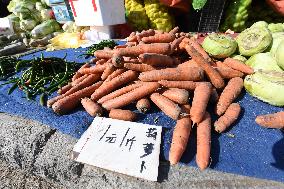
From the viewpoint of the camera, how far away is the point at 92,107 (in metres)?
2.09

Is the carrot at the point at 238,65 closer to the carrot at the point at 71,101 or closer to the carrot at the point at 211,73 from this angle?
the carrot at the point at 211,73

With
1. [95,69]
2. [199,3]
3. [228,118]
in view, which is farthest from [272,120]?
[199,3]

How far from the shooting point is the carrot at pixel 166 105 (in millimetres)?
1878

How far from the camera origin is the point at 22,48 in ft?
16.6

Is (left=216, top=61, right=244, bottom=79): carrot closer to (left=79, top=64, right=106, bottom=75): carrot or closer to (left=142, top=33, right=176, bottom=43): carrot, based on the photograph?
(left=142, top=33, right=176, bottom=43): carrot

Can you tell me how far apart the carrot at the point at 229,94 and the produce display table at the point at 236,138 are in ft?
0.30

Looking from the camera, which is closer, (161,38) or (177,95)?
(177,95)

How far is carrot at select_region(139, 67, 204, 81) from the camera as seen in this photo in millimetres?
2139

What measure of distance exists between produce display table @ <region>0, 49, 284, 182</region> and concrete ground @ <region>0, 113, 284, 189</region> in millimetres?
52

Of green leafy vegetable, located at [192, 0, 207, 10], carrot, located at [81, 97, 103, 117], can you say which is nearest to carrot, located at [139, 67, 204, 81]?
carrot, located at [81, 97, 103, 117]

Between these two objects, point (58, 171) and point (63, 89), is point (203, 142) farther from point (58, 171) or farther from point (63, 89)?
point (63, 89)

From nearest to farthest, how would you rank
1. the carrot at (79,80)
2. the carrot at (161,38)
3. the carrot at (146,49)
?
the carrot at (146,49)
the carrot at (79,80)
the carrot at (161,38)

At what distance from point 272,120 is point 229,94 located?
39 centimetres

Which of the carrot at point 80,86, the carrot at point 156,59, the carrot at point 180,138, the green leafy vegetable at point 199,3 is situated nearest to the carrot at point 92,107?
the carrot at point 80,86
